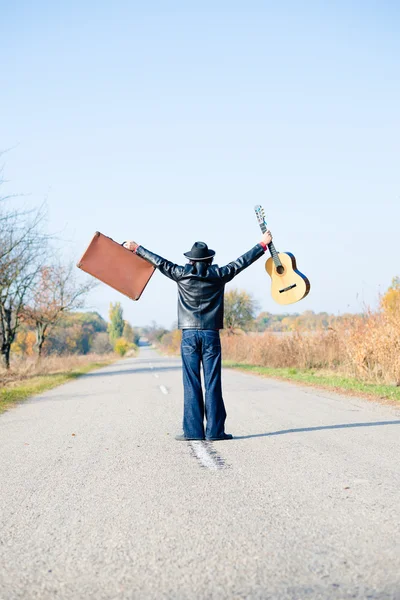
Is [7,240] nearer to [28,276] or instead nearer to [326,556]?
[28,276]

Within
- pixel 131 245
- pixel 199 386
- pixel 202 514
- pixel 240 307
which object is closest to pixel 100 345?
pixel 240 307

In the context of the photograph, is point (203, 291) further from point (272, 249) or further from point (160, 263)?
point (272, 249)

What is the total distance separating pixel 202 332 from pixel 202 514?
3.41 meters

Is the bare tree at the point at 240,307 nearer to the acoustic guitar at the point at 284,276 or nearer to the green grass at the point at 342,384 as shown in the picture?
the green grass at the point at 342,384

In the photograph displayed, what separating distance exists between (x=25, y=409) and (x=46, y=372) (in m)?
18.2

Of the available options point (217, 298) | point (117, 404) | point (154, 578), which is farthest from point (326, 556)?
point (117, 404)

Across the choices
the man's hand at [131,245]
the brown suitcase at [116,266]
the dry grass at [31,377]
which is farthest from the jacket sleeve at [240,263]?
the dry grass at [31,377]

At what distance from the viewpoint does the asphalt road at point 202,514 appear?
9.87ft

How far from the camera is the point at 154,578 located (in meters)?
3.06

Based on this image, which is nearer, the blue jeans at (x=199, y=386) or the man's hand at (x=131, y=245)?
the blue jeans at (x=199, y=386)

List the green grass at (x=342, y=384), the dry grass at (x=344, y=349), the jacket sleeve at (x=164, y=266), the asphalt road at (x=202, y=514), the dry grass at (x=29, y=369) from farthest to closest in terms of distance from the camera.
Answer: the dry grass at (x=29, y=369) < the dry grass at (x=344, y=349) < the green grass at (x=342, y=384) < the jacket sleeve at (x=164, y=266) < the asphalt road at (x=202, y=514)

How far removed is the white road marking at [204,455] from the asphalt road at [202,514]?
0.08 feet

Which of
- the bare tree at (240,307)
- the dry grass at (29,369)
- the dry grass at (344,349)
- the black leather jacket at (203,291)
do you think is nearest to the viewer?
the black leather jacket at (203,291)

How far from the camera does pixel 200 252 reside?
7.42 metres
